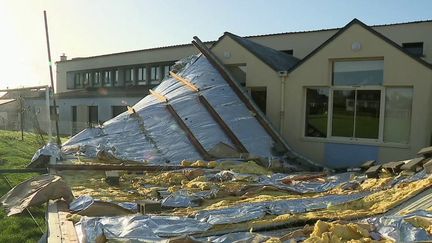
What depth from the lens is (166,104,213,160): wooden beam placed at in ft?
46.4

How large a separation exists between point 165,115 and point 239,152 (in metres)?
3.62

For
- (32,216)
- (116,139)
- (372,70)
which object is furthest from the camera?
(116,139)

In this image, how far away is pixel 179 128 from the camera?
50.4 feet

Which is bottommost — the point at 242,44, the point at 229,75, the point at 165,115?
the point at 165,115

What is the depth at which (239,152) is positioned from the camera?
14531 mm

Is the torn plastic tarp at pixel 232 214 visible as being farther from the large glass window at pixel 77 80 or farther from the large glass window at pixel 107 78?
the large glass window at pixel 77 80

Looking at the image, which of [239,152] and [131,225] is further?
[239,152]

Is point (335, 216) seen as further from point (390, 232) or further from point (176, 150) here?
point (176, 150)

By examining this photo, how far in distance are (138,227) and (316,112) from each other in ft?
36.9

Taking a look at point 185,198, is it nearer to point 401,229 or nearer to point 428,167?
point 401,229

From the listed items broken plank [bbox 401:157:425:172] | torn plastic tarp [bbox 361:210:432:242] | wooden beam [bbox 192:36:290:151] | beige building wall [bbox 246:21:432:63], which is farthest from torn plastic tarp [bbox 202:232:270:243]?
beige building wall [bbox 246:21:432:63]

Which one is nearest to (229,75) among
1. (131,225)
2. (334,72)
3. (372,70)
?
(334,72)

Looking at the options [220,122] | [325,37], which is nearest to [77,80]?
[325,37]

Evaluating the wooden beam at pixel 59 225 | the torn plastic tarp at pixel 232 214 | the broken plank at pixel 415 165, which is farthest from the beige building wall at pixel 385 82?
the wooden beam at pixel 59 225
